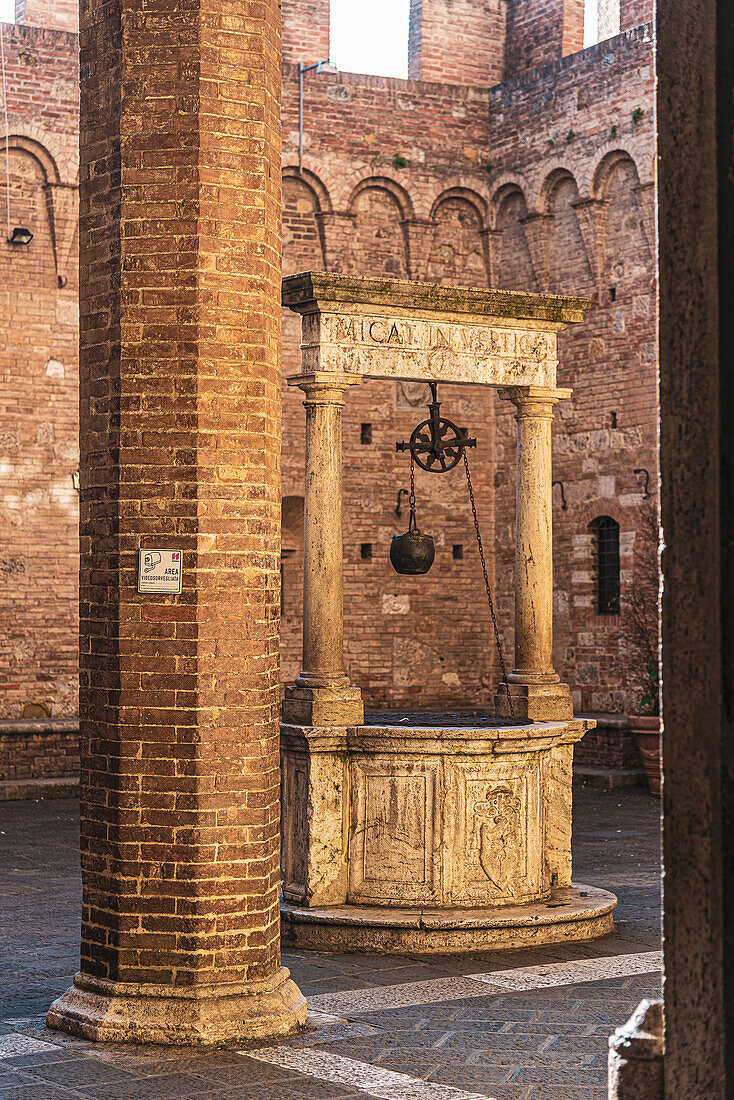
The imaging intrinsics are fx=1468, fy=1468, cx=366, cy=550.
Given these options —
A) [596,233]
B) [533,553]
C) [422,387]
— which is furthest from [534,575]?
[422,387]

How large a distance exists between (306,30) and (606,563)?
6684mm

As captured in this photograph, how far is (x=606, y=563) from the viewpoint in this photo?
14.8 metres

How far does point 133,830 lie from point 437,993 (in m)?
1.61

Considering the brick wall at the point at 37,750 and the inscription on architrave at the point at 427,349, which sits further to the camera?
the brick wall at the point at 37,750

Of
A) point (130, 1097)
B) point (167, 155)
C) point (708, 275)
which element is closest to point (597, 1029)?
point (130, 1097)

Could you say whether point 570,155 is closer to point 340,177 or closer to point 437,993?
point 340,177

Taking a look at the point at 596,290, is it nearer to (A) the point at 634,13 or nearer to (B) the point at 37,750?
(A) the point at 634,13

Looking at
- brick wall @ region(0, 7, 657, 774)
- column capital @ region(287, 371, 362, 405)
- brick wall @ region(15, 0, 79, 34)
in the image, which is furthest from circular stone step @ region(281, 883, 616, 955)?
brick wall @ region(15, 0, 79, 34)

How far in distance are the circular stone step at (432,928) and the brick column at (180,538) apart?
1.51m

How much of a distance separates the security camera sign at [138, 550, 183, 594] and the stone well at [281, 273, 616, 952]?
83.6 inches

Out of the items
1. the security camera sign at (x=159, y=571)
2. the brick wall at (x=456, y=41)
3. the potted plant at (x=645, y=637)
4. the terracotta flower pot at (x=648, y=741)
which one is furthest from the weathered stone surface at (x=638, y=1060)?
the brick wall at (x=456, y=41)

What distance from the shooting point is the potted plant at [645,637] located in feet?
42.5

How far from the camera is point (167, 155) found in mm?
5234

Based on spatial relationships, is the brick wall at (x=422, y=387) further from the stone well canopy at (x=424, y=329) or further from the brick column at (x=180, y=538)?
the brick column at (x=180, y=538)
